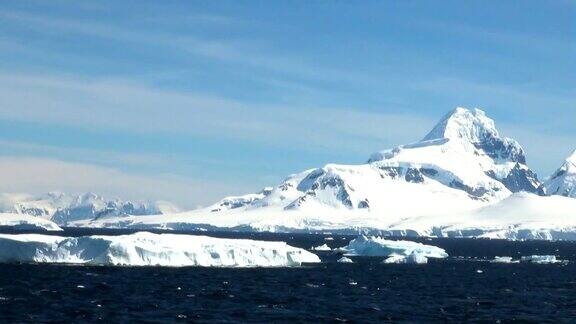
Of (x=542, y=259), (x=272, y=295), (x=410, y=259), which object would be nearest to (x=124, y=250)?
(x=272, y=295)

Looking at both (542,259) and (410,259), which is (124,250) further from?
(542,259)

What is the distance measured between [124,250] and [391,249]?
6500cm

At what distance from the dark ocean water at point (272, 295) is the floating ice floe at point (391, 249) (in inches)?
1694

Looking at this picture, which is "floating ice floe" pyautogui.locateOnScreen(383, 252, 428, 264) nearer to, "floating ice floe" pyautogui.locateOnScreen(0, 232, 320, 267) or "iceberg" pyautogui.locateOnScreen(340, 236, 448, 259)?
"iceberg" pyautogui.locateOnScreen(340, 236, 448, 259)

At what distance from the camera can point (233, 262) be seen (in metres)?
103

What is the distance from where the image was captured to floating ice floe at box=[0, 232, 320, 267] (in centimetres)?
9281

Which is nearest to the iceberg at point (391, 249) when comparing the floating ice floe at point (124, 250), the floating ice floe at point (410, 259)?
the floating ice floe at point (410, 259)

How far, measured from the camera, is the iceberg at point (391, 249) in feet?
482

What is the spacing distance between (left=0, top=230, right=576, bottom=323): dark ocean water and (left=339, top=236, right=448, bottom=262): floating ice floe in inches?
1694

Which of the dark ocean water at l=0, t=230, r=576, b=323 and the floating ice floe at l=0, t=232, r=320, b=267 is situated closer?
the dark ocean water at l=0, t=230, r=576, b=323

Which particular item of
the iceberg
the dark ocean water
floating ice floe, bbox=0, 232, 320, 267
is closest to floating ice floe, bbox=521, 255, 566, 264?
the iceberg

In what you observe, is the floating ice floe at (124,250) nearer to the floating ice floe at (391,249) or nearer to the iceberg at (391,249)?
the floating ice floe at (391,249)

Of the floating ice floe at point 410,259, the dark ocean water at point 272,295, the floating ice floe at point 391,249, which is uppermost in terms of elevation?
the floating ice floe at point 391,249

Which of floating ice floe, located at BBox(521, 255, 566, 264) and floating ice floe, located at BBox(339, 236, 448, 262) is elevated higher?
floating ice floe, located at BBox(339, 236, 448, 262)
